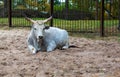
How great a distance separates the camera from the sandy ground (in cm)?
665

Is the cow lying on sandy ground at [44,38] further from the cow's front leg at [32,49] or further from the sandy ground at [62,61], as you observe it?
the sandy ground at [62,61]

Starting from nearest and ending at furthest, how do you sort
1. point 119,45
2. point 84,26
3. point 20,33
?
point 119,45 < point 20,33 < point 84,26

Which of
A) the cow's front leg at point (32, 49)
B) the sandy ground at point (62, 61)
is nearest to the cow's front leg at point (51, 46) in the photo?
the sandy ground at point (62, 61)

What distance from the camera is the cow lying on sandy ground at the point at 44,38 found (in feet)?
29.8

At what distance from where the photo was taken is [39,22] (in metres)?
9.14

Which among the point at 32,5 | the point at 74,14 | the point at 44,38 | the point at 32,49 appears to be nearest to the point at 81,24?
the point at 74,14

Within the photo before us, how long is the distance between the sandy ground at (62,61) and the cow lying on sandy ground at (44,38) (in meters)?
0.25

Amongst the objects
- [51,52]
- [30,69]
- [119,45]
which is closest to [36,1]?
[119,45]

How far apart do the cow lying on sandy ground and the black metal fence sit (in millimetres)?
4168

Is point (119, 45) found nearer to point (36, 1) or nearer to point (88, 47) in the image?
point (88, 47)

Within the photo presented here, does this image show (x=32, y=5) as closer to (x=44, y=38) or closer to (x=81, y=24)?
(x=81, y=24)

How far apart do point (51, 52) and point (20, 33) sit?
452 cm

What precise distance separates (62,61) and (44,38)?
1.78 m

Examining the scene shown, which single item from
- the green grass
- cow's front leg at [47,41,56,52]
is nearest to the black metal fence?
the green grass
